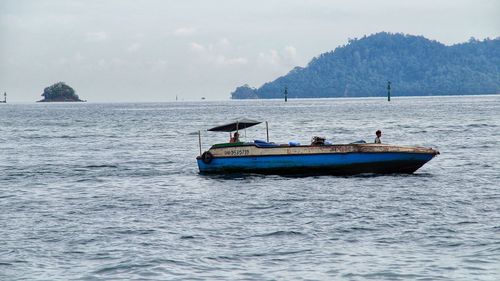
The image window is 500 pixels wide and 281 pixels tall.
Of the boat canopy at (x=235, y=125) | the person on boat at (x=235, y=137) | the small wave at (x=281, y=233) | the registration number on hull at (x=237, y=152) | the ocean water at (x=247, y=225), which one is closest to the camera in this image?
the ocean water at (x=247, y=225)

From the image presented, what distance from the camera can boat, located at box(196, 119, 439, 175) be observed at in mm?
37688

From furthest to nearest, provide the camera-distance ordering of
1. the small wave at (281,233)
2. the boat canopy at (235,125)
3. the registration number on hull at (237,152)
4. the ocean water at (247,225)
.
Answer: the boat canopy at (235,125)
the registration number on hull at (237,152)
the small wave at (281,233)
the ocean water at (247,225)

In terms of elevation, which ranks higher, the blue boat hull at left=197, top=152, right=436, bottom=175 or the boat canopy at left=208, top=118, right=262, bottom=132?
the boat canopy at left=208, top=118, right=262, bottom=132

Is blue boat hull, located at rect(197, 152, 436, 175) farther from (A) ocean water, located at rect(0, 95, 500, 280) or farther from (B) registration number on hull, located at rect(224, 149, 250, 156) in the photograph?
(A) ocean water, located at rect(0, 95, 500, 280)

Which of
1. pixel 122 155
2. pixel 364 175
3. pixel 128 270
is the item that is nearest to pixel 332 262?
pixel 128 270

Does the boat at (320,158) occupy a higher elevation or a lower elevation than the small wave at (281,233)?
higher

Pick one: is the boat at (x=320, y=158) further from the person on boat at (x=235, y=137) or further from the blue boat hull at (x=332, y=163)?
the person on boat at (x=235, y=137)

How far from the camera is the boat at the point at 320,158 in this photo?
3769cm

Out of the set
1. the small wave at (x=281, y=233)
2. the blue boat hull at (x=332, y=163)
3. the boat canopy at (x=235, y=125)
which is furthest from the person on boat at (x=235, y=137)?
A: the small wave at (x=281, y=233)

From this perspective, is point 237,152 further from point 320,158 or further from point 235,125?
point 320,158

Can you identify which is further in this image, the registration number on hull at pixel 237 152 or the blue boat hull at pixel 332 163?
the registration number on hull at pixel 237 152

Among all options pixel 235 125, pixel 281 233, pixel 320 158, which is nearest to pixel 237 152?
pixel 235 125

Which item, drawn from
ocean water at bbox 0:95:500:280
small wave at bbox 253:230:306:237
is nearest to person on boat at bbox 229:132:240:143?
ocean water at bbox 0:95:500:280

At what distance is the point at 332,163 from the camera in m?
37.9
